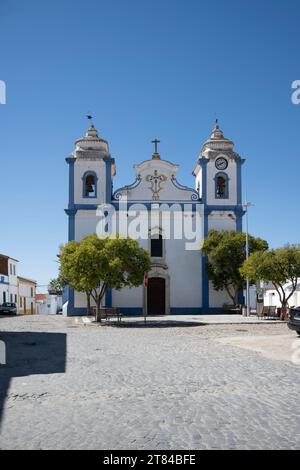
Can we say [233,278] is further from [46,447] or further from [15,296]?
[15,296]

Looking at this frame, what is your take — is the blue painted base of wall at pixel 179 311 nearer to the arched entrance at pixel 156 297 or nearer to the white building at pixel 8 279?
the arched entrance at pixel 156 297

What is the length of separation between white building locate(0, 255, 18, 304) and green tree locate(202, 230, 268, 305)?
24.6 m

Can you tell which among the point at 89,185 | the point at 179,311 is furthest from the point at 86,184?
the point at 179,311

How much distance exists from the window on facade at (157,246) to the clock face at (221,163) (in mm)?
5828

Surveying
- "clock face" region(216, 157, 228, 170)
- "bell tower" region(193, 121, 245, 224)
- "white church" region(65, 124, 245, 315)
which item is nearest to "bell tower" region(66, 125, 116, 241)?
"white church" region(65, 124, 245, 315)

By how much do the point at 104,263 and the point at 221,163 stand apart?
14.1 m

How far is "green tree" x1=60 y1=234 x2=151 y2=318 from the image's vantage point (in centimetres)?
2284

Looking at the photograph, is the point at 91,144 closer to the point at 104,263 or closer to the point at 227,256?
the point at 227,256

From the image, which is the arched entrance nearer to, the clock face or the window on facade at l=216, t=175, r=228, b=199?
the window on facade at l=216, t=175, r=228, b=199

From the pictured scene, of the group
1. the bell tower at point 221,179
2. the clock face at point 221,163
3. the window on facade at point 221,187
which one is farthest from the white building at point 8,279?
the clock face at point 221,163

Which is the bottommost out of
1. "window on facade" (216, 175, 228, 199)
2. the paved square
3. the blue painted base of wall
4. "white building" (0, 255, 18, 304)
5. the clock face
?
the blue painted base of wall

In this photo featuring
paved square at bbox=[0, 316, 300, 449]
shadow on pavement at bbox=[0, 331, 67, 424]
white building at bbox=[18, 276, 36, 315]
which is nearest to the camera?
paved square at bbox=[0, 316, 300, 449]
